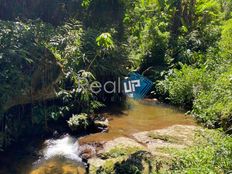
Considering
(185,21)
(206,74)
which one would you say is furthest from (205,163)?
(185,21)

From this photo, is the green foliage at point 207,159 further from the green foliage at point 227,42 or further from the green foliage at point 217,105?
the green foliage at point 227,42

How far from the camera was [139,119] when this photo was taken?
11.1 metres

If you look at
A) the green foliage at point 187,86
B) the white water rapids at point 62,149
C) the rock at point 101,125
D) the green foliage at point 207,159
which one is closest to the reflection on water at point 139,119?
the rock at point 101,125

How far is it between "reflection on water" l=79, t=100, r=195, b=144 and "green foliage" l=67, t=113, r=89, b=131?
50cm

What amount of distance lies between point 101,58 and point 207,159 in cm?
677

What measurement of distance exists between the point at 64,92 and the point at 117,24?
17.5ft

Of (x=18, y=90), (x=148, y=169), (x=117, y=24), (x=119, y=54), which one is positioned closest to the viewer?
(x=148, y=169)

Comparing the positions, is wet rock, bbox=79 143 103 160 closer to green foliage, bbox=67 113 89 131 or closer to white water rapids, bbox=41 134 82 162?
white water rapids, bbox=41 134 82 162

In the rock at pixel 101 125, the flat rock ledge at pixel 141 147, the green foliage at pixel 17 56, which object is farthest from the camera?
the rock at pixel 101 125

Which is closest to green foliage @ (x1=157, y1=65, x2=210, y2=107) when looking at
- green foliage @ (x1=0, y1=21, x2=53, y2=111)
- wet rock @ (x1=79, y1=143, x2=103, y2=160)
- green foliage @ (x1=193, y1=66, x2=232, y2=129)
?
green foliage @ (x1=193, y1=66, x2=232, y2=129)

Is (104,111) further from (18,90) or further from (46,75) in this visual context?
(18,90)

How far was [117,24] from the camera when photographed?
14297mm

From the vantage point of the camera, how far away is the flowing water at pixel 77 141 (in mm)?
7711

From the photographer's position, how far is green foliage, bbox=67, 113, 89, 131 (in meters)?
9.70
